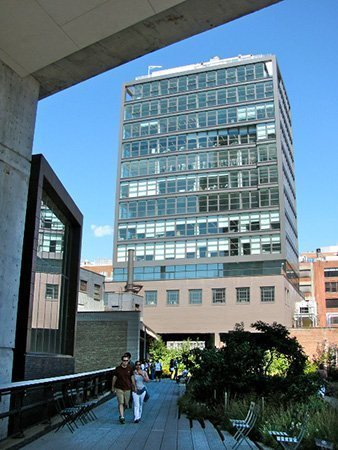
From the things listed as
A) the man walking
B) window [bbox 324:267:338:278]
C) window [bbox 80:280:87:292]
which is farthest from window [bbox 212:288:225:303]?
the man walking

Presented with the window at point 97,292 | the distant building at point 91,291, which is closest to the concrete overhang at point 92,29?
the distant building at point 91,291

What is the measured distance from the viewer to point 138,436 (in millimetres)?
10883

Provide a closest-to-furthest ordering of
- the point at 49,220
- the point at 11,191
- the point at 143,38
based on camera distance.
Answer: the point at 11,191, the point at 143,38, the point at 49,220

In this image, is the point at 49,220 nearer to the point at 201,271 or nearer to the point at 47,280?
the point at 47,280

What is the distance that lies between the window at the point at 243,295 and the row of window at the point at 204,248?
481cm

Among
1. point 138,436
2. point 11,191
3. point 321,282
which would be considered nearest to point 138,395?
point 138,436

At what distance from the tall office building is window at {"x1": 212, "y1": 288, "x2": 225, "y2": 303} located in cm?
14

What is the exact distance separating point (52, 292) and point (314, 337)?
49875 millimetres

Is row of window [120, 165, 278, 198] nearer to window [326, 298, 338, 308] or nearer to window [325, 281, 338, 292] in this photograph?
window [325, 281, 338, 292]

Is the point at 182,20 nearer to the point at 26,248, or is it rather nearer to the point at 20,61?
the point at 20,61

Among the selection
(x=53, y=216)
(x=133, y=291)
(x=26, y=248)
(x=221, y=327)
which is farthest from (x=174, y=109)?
(x=26, y=248)

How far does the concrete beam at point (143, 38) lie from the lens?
29.4 feet

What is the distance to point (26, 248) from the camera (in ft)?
39.2

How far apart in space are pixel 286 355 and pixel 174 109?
207 feet
